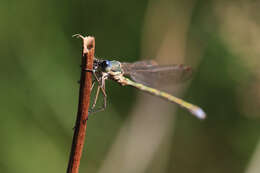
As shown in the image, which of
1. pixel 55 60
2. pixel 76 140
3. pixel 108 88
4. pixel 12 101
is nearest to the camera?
pixel 76 140

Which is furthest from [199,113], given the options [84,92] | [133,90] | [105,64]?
[84,92]

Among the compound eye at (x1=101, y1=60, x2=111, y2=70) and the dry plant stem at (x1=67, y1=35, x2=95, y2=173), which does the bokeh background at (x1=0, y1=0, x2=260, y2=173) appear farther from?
the dry plant stem at (x1=67, y1=35, x2=95, y2=173)

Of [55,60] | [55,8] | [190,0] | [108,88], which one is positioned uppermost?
[190,0]

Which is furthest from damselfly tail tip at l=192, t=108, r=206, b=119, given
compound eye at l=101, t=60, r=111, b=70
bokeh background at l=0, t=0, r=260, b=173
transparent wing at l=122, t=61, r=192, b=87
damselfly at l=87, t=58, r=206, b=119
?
Answer: compound eye at l=101, t=60, r=111, b=70

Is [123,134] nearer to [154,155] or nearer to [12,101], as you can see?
[154,155]

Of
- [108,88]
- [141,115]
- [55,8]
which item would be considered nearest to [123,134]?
[141,115]

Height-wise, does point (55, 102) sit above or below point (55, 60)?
below
